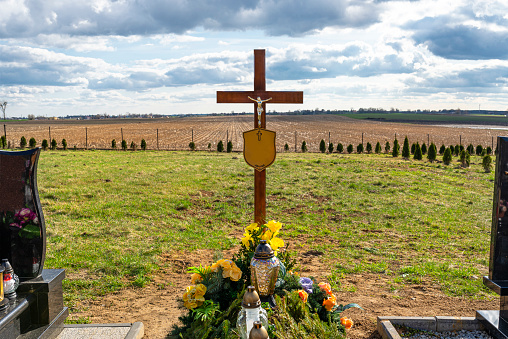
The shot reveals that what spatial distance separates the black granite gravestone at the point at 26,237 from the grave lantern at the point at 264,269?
2097 mm

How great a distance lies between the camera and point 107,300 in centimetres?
522

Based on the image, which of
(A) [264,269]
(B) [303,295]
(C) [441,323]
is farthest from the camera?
(C) [441,323]

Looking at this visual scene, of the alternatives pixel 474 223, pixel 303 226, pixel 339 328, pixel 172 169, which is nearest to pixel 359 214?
pixel 303 226

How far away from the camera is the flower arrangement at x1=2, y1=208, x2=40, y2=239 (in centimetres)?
400

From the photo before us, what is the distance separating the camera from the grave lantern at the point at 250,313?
307 cm

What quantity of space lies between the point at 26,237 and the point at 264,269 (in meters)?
2.46

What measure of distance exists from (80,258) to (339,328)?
4.44 m

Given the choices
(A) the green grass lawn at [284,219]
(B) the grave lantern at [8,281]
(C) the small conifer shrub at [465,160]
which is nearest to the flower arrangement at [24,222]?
(B) the grave lantern at [8,281]

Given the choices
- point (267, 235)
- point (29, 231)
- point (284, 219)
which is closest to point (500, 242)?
point (267, 235)

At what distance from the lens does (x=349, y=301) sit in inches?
203

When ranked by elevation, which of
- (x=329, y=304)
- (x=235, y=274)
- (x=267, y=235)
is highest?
(x=267, y=235)

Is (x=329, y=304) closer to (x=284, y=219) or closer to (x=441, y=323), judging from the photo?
(x=441, y=323)

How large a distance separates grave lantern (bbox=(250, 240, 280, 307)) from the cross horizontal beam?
8.67ft

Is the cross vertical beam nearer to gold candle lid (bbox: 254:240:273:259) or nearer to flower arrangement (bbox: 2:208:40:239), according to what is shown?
gold candle lid (bbox: 254:240:273:259)
